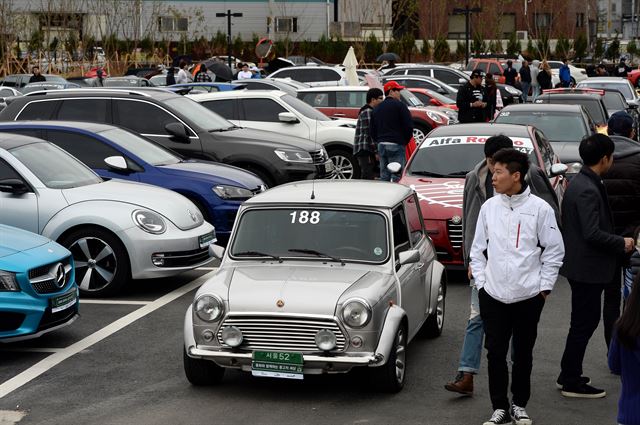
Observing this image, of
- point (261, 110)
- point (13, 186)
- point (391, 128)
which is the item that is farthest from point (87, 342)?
point (261, 110)

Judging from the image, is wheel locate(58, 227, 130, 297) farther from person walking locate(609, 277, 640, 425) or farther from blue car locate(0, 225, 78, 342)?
person walking locate(609, 277, 640, 425)

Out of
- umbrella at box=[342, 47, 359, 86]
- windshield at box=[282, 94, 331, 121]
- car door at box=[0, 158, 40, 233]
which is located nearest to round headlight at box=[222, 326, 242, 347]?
car door at box=[0, 158, 40, 233]

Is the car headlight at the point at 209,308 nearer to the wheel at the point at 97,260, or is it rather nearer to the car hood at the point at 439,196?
the wheel at the point at 97,260

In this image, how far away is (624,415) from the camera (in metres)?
5.11

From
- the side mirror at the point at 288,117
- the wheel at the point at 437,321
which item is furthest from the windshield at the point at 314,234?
the side mirror at the point at 288,117

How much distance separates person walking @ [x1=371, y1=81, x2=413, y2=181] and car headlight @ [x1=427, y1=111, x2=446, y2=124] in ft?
27.5

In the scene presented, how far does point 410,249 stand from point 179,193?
5.01 meters

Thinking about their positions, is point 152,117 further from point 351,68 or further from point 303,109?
point 351,68

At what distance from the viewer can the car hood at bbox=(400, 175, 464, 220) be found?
12.3m

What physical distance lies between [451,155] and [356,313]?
622 centimetres

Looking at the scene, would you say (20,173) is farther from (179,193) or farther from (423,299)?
(423,299)

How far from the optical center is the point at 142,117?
16.1 m

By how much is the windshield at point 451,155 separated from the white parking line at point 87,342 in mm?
3055

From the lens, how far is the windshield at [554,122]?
59.0 feet
